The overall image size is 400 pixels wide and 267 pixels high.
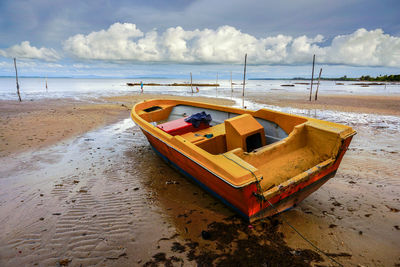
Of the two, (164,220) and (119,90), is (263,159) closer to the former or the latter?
(164,220)

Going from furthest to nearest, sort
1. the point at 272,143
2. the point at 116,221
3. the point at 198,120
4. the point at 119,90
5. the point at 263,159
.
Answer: the point at 119,90 → the point at 198,120 → the point at 272,143 → the point at 263,159 → the point at 116,221

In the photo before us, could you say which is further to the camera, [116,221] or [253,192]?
[116,221]

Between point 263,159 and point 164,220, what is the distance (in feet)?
6.71

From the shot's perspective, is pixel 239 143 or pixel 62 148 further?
pixel 62 148

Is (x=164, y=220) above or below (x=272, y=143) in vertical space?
below

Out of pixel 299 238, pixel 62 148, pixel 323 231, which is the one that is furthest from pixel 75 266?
pixel 62 148

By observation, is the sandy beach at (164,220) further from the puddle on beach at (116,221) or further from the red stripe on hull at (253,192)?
the red stripe on hull at (253,192)

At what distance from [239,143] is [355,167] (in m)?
3.43

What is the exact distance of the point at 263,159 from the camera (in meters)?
3.67

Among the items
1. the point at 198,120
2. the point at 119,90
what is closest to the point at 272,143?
the point at 198,120

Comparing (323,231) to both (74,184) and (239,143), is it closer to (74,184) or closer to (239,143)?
(239,143)

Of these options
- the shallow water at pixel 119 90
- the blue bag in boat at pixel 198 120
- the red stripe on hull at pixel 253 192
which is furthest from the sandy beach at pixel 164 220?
the shallow water at pixel 119 90

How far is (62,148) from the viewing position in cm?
692

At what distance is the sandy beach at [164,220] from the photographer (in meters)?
2.72
